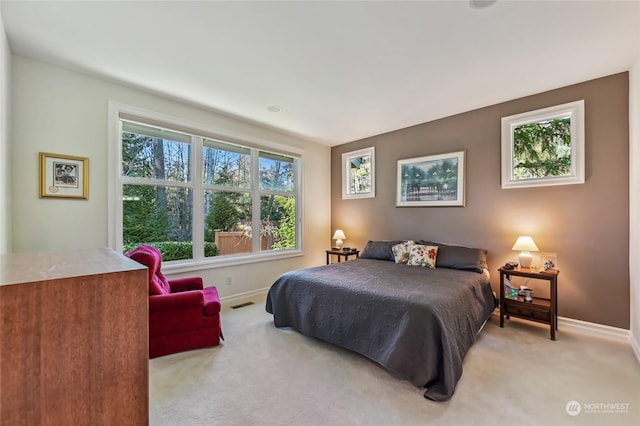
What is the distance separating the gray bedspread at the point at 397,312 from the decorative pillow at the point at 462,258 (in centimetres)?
13

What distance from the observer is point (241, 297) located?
399 cm

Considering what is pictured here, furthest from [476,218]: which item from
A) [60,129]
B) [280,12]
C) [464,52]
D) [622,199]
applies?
[60,129]

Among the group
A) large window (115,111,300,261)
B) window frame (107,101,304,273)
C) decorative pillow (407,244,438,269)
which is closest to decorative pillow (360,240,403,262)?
decorative pillow (407,244,438,269)

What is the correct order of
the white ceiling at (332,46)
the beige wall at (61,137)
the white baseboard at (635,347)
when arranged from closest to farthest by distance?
the white ceiling at (332,46) → the white baseboard at (635,347) → the beige wall at (61,137)

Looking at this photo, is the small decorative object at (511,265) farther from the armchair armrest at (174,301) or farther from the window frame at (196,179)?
the armchair armrest at (174,301)

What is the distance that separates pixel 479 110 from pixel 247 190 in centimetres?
338

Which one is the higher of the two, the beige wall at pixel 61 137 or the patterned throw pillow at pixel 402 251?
the beige wall at pixel 61 137

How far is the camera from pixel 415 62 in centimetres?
251

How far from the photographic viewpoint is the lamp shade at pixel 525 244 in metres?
2.96

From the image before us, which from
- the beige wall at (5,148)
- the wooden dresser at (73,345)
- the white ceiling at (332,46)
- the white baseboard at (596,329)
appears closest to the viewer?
the wooden dresser at (73,345)

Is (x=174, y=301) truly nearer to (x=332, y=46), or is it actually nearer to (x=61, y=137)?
(x=61, y=137)

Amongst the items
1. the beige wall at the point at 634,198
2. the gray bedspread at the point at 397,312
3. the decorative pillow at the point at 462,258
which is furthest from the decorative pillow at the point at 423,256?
the beige wall at the point at 634,198

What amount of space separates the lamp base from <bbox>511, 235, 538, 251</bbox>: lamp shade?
101 millimetres

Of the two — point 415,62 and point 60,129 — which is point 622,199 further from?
point 60,129
